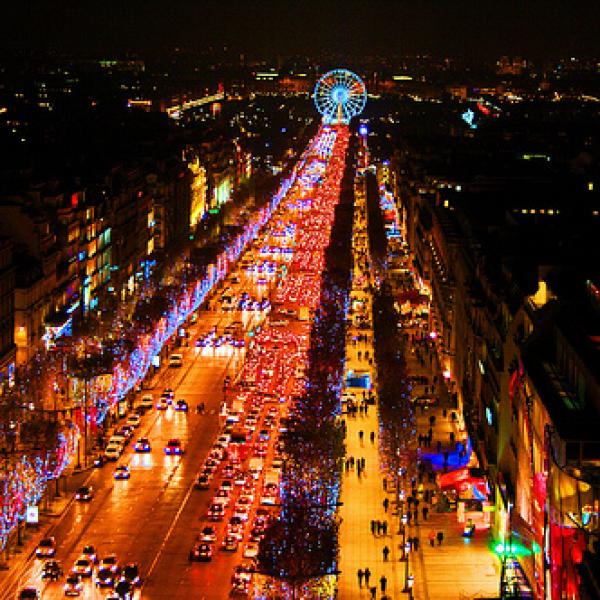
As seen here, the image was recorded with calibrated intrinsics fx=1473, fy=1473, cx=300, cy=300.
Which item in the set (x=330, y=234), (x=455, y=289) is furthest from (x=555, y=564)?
(x=330, y=234)

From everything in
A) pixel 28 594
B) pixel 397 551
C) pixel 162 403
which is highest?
pixel 162 403

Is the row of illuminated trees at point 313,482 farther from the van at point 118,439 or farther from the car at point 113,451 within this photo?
the van at point 118,439

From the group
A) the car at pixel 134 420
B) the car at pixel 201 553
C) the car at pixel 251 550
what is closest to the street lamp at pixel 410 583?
the car at pixel 251 550

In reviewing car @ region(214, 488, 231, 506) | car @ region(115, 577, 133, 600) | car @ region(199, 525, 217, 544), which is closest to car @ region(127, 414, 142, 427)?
car @ region(214, 488, 231, 506)

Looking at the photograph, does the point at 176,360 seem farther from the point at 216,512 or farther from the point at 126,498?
the point at 216,512

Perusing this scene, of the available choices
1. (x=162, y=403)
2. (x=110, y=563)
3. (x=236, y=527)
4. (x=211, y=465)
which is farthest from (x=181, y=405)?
(x=110, y=563)
